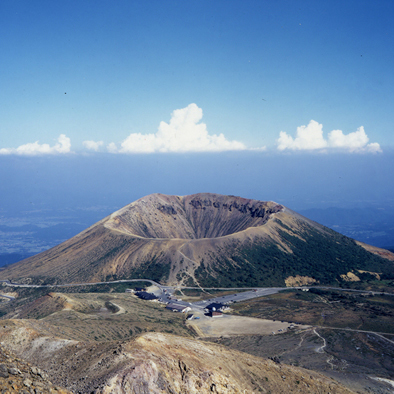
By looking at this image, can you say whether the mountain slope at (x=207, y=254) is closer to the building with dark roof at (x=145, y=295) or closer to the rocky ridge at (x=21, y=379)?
the building with dark roof at (x=145, y=295)

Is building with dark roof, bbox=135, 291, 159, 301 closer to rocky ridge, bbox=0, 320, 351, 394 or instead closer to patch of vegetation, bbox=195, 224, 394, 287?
patch of vegetation, bbox=195, 224, 394, 287

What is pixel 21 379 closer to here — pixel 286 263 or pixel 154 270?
pixel 154 270

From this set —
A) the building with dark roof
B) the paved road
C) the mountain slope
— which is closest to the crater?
the mountain slope

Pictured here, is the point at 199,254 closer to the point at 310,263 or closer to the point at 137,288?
the point at 137,288

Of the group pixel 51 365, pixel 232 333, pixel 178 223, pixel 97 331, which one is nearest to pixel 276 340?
pixel 232 333

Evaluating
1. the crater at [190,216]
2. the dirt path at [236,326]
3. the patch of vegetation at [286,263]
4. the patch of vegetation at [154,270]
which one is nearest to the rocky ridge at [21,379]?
the dirt path at [236,326]

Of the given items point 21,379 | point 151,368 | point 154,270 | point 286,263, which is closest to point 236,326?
point 151,368

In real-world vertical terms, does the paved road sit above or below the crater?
below
